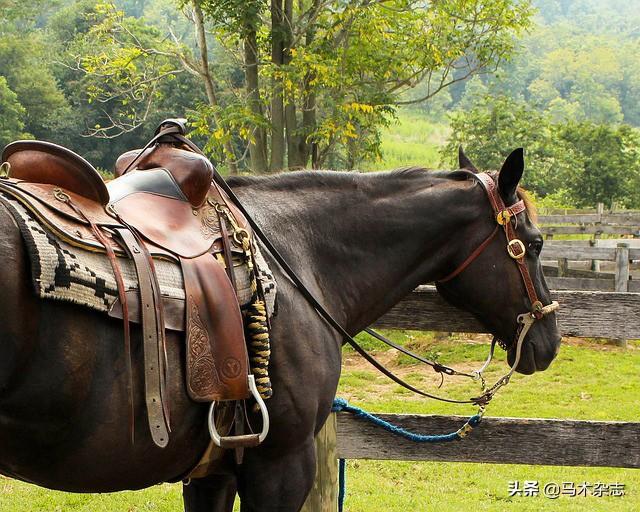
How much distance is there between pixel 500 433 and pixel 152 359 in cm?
214

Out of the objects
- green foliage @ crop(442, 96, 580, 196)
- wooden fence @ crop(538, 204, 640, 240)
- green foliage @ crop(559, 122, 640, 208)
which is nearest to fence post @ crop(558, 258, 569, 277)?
wooden fence @ crop(538, 204, 640, 240)

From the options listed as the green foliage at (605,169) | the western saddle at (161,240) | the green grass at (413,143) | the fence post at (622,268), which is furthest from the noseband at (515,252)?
the green grass at (413,143)

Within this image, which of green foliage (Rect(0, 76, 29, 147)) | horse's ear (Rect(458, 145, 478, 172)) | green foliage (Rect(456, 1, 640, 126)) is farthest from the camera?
green foliage (Rect(456, 1, 640, 126))

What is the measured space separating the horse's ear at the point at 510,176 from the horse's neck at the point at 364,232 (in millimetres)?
180

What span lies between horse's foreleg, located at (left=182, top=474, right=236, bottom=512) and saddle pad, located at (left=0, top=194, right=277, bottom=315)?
3.50 feet

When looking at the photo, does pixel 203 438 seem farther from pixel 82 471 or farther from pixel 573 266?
pixel 573 266

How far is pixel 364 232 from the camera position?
3.09 m

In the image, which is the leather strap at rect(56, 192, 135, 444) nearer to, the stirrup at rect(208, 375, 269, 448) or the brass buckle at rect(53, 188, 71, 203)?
the brass buckle at rect(53, 188, 71, 203)

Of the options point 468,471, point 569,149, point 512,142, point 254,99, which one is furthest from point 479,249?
point 569,149

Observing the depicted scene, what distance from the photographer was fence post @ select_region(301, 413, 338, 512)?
3.61 meters

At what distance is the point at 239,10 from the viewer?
10.2 m

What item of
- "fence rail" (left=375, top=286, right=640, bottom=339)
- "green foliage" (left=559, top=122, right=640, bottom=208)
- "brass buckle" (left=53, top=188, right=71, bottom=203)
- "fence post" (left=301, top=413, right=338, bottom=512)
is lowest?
"green foliage" (left=559, top=122, right=640, bottom=208)

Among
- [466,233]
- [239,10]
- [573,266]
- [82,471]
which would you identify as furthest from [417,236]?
[573,266]

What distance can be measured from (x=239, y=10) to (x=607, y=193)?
74.5ft
